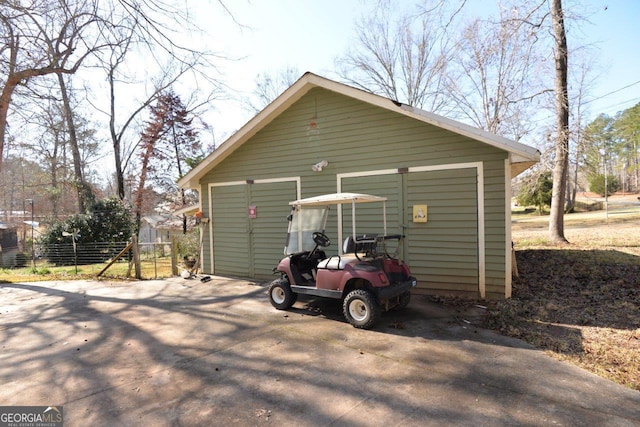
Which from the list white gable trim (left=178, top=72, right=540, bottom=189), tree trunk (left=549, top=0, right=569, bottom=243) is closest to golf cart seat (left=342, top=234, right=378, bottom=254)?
white gable trim (left=178, top=72, right=540, bottom=189)

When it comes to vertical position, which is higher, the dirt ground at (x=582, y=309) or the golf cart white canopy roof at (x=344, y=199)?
the golf cart white canopy roof at (x=344, y=199)

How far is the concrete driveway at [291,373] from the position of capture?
263 cm

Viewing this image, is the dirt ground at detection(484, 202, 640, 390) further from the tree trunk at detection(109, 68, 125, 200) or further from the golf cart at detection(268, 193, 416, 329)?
the tree trunk at detection(109, 68, 125, 200)

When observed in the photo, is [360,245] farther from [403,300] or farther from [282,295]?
[282,295]

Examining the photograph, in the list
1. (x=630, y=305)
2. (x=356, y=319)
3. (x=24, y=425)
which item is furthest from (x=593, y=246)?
(x=24, y=425)

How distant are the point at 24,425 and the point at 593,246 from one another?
482 inches

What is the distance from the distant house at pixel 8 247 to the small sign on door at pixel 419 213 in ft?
64.3

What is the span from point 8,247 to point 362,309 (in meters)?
21.9

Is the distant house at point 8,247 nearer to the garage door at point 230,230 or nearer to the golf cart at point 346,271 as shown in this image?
the garage door at point 230,230

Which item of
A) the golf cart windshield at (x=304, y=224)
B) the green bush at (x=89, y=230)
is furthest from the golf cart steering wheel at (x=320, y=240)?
the green bush at (x=89, y=230)

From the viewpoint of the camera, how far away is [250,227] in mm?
8273

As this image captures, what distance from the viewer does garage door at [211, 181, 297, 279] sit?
789cm

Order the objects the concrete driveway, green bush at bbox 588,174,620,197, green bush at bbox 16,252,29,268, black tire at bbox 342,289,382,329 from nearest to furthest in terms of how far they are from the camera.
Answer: the concrete driveway → black tire at bbox 342,289,382,329 → green bush at bbox 16,252,29,268 → green bush at bbox 588,174,620,197

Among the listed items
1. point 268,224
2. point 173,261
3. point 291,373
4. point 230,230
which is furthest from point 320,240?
point 173,261
